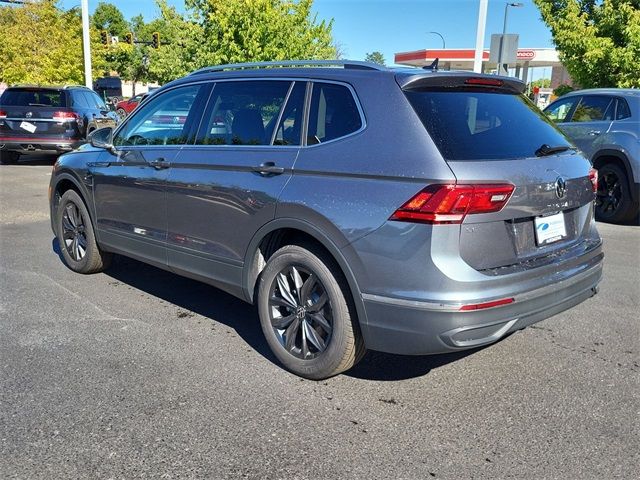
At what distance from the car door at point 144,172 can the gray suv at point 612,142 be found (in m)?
5.87

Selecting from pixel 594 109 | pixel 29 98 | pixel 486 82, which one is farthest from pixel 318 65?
pixel 29 98

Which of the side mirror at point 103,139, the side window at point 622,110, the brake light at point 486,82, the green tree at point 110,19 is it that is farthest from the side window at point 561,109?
the green tree at point 110,19

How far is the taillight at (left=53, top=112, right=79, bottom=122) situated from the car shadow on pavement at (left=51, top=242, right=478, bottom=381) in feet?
23.4

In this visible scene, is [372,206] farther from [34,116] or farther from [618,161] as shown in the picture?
[34,116]

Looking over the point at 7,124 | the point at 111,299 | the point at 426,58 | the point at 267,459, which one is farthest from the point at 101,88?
the point at 267,459

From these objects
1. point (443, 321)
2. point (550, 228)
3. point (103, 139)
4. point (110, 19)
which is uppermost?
point (110, 19)

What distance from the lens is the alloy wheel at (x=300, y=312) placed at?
3467mm

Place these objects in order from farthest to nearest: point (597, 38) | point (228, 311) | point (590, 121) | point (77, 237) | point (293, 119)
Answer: point (597, 38) → point (590, 121) → point (77, 237) → point (228, 311) → point (293, 119)

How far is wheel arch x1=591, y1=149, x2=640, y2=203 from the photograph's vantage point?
7846mm

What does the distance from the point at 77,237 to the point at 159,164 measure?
1.72 metres

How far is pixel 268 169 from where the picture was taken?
3.60 metres

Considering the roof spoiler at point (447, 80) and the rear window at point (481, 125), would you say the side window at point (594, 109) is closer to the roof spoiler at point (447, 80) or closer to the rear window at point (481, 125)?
the rear window at point (481, 125)

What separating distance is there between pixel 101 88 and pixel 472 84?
4198cm

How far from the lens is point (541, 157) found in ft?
10.9
